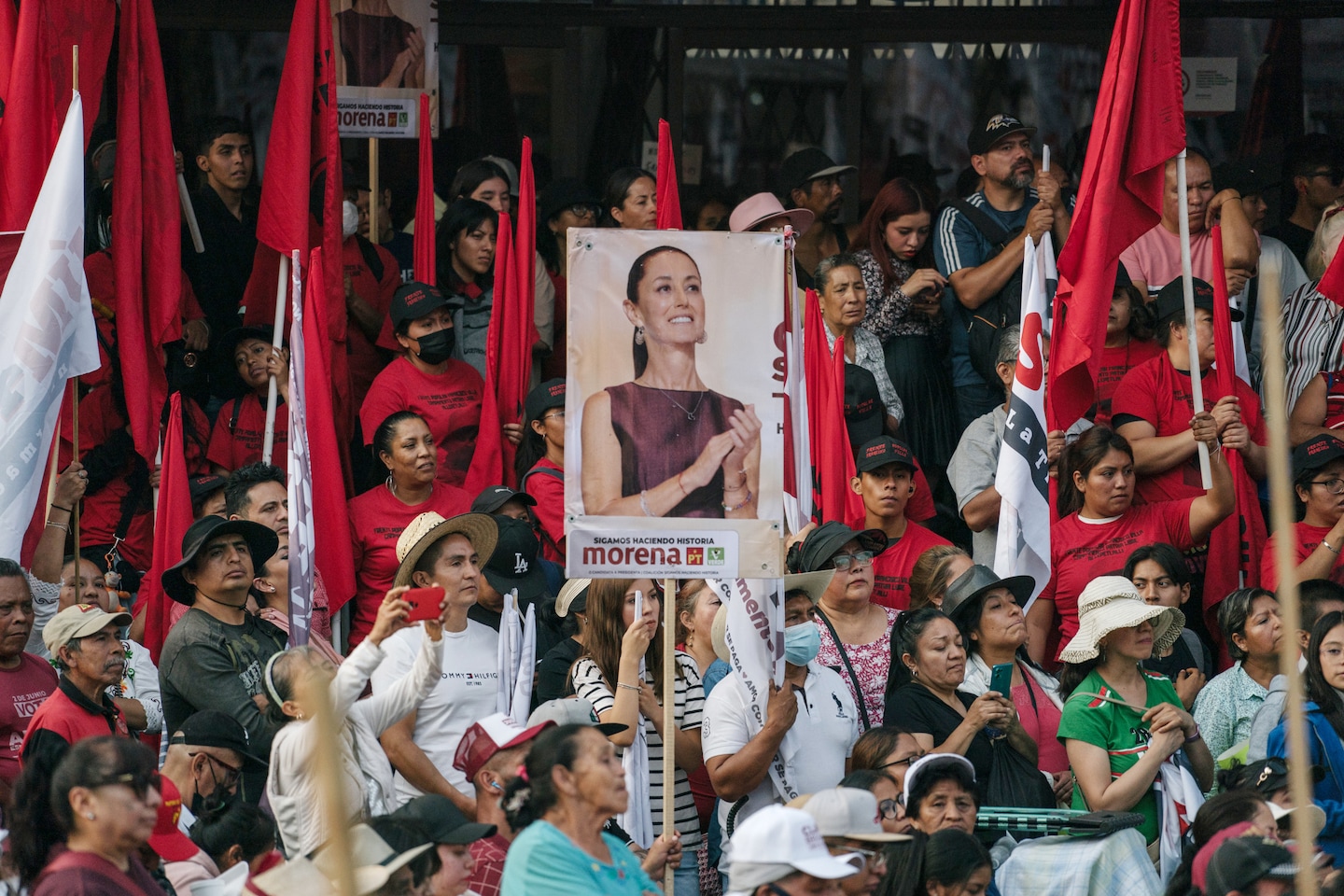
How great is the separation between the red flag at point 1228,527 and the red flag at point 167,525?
4296 millimetres

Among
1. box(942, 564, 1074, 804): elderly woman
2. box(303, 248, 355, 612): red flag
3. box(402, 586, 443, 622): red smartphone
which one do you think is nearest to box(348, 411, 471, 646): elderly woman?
box(303, 248, 355, 612): red flag

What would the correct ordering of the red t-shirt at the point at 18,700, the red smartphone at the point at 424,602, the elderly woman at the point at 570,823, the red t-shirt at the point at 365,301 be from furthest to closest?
the red t-shirt at the point at 365,301
the red t-shirt at the point at 18,700
the red smartphone at the point at 424,602
the elderly woman at the point at 570,823

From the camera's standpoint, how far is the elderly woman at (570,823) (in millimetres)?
5074

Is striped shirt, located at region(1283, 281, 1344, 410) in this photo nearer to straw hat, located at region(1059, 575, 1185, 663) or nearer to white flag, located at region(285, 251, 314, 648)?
straw hat, located at region(1059, 575, 1185, 663)

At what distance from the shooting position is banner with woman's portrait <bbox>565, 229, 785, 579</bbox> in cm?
659

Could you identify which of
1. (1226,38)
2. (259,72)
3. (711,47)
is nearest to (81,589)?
(259,72)

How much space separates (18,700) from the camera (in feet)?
22.4

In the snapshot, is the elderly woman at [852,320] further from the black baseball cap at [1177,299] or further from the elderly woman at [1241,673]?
the elderly woman at [1241,673]

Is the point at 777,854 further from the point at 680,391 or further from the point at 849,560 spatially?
the point at 849,560

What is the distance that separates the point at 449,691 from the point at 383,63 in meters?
4.90

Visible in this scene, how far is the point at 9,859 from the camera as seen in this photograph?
210 inches

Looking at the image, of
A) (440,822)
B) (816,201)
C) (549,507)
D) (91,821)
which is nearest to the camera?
(91,821)

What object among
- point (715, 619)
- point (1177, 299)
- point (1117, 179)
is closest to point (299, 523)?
point (715, 619)

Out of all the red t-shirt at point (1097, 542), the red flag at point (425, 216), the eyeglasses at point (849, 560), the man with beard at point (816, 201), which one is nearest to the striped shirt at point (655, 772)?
the eyeglasses at point (849, 560)
